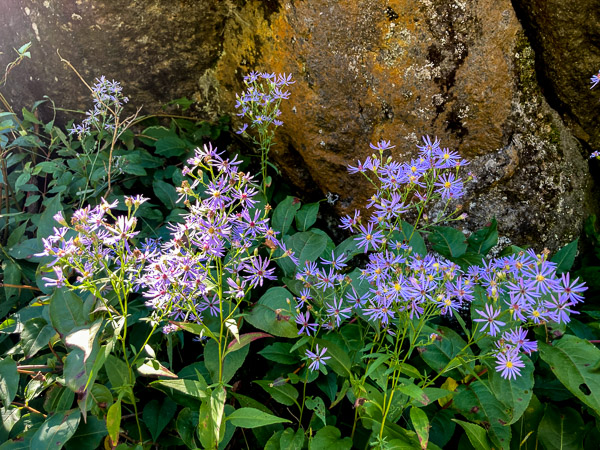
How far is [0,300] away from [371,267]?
6.47ft

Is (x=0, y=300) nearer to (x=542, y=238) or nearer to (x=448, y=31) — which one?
(x=448, y=31)

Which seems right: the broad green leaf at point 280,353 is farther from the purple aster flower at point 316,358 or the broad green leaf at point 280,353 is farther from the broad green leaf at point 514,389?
the broad green leaf at point 514,389

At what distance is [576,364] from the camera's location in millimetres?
1830

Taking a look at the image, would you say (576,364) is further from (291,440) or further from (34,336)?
(34,336)

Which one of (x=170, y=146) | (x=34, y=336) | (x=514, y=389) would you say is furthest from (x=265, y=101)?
(x=514, y=389)

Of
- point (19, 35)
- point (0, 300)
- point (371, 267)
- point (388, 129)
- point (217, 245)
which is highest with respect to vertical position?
point (19, 35)

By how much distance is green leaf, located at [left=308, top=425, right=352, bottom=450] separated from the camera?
1860 millimetres

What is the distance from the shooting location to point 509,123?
8.56ft

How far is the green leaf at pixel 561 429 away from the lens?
1.99 m

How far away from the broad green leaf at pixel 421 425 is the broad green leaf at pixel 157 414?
0.95m

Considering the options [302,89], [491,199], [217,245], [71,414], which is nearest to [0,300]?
[71,414]

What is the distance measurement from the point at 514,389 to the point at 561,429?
1.36ft

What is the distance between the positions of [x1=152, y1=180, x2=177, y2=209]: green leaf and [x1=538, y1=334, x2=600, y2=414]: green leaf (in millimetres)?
1997

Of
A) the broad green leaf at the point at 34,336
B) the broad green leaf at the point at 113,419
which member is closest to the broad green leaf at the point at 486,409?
the broad green leaf at the point at 113,419
